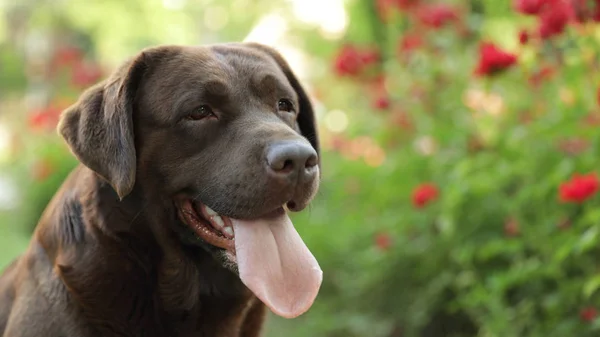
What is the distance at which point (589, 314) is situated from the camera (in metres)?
4.00

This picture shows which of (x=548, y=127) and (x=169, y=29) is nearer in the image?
(x=548, y=127)

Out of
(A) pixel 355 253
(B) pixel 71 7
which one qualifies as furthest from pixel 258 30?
(A) pixel 355 253

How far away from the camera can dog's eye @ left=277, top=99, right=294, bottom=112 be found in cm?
331

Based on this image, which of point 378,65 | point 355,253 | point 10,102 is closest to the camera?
point 355,253

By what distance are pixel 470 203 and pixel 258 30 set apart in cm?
1322

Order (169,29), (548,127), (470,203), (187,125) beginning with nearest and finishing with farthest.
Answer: (187,125)
(548,127)
(470,203)
(169,29)

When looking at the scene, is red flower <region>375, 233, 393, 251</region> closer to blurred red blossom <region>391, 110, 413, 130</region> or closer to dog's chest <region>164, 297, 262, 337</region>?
blurred red blossom <region>391, 110, 413, 130</region>

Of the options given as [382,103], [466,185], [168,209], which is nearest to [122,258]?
[168,209]

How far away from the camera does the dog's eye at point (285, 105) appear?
331cm

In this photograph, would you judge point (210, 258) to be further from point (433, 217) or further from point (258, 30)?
point (258, 30)

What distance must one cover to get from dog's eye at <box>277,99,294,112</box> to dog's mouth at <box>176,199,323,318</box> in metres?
0.46

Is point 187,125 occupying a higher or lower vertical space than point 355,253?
higher

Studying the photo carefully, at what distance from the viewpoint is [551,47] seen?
4461mm

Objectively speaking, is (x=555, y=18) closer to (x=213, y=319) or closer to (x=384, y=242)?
(x=384, y=242)
